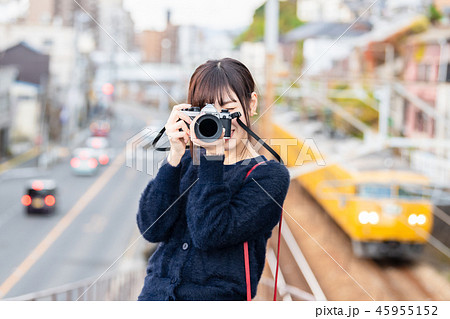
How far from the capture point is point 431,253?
10.1ft

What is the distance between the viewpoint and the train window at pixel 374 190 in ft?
6.93

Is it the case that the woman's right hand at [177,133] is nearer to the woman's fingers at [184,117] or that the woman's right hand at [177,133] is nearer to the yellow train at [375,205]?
the woman's fingers at [184,117]

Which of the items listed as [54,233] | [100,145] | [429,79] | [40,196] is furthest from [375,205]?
[54,233]

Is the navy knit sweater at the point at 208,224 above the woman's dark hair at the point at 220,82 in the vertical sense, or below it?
below

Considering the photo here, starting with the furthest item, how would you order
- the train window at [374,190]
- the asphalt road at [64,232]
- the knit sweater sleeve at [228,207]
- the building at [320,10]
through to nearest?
1. the asphalt road at [64,232]
2. the building at [320,10]
3. the train window at [374,190]
4. the knit sweater sleeve at [228,207]

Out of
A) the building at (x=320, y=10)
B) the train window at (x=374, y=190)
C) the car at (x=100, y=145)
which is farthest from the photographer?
the building at (x=320, y=10)

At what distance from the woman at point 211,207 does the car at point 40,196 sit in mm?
3032

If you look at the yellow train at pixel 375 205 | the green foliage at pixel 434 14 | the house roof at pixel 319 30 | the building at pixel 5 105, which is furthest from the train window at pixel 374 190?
the building at pixel 5 105

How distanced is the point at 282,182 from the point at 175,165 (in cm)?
7

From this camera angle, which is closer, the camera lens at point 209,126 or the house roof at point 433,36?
the camera lens at point 209,126

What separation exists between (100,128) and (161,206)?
2.42m

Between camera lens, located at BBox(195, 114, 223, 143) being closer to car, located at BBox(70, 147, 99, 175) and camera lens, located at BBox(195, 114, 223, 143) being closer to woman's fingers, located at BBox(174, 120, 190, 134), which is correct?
woman's fingers, located at BBox(174, 120, 190, 134)

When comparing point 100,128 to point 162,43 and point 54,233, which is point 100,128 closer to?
point 162,43

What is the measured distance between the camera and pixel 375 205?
2154mm
